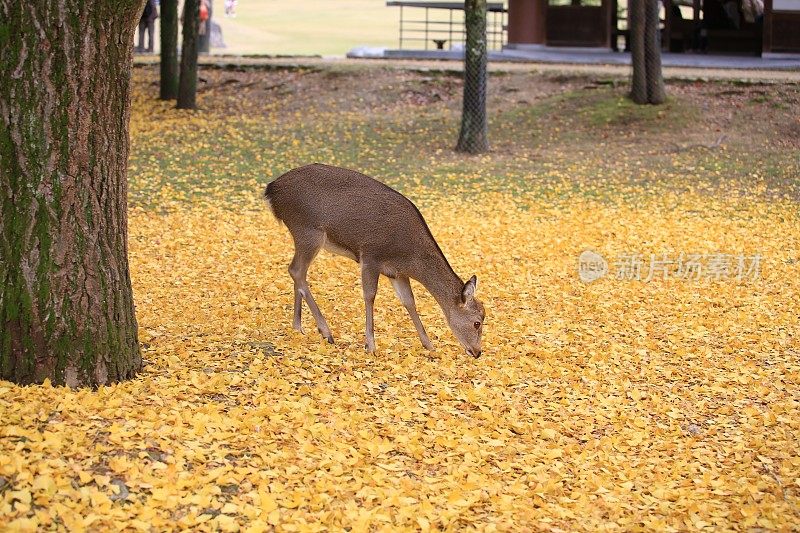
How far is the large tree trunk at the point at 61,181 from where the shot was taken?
6484 millimetres

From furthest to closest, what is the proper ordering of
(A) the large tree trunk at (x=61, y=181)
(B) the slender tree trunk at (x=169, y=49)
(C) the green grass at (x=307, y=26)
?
(C) the green grass at (x=307, y=26) < (B) the slender tree trunk at (x=169, y=49) < (A) the large tree trunk at (x=61, y=181)

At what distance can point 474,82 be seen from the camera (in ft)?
61.1

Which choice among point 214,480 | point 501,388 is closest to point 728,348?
point 501,388

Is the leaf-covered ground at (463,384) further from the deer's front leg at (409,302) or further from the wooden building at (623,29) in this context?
the wooden building at (623,29)

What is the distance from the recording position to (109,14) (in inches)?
262

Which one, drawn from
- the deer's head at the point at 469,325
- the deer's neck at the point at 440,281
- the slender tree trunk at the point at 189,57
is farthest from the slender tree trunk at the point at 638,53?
the deer's head at the point at 469,325

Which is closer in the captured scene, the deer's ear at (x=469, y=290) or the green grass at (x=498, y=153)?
the deer's ear at (x=469, y=290)

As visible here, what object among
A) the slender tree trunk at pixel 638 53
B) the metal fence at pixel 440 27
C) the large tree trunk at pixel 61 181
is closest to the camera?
the large tree trunk at pixel 61 181

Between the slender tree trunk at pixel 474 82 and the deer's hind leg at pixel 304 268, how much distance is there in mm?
10286

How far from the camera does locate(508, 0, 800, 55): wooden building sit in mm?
30531

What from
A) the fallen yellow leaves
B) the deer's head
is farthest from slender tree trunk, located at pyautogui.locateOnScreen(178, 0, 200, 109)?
the deer's head

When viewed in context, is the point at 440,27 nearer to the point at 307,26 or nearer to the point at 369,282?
the point at 307,26

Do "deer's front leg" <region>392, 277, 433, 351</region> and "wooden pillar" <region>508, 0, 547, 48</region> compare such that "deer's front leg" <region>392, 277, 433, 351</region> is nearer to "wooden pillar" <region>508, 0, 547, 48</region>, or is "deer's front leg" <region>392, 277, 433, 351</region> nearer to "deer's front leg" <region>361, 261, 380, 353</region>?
"deer's front leg" <region>361, 261, 380, 353</region>

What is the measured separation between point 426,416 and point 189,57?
15.6m
